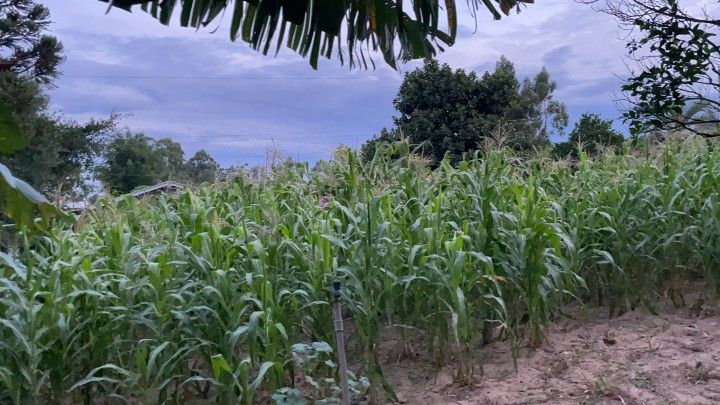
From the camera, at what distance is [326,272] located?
3.70 m

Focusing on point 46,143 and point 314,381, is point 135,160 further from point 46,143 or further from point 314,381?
point 314,381

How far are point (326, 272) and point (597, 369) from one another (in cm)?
158

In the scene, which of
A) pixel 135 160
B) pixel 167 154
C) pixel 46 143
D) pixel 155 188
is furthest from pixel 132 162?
pixel 155 188

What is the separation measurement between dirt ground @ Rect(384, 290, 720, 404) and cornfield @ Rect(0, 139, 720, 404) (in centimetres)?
13

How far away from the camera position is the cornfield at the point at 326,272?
134 inches

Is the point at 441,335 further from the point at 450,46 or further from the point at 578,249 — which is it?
the point at 450,46

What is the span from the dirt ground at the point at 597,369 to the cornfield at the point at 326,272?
0.44ft

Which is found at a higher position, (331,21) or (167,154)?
(167,154)

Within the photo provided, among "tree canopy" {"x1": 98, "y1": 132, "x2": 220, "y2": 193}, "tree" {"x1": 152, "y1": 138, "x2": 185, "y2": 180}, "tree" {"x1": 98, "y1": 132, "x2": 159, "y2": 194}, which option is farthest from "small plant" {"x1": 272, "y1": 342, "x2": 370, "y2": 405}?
"tree" {"x1": 152, "y1": 138, "x2": 185, "y2": 180}

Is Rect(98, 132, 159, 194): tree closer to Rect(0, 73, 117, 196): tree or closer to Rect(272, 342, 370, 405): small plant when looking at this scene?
Rect(0, 73, 117, 196): tree

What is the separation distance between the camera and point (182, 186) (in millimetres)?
5508

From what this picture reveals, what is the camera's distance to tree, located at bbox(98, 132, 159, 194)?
24.5 metres

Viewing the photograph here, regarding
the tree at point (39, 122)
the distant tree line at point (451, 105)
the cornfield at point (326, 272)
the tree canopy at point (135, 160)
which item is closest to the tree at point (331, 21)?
the cornfield at point (326, 272)

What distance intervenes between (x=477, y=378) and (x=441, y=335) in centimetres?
31
